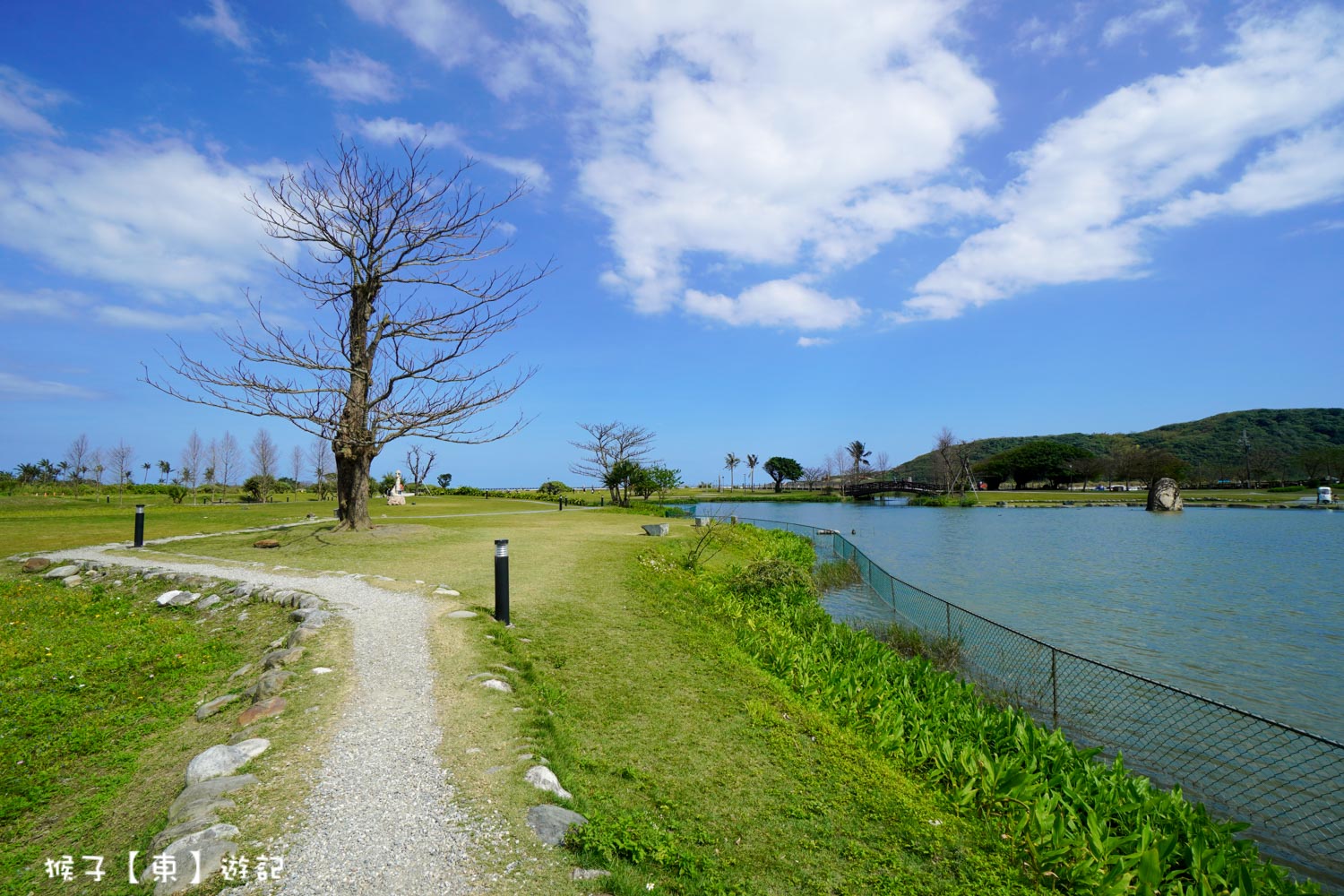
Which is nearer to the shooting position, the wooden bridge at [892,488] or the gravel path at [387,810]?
the gravel path at [387,810]

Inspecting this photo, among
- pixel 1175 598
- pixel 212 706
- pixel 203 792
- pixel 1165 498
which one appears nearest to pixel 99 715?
pixel 212 706

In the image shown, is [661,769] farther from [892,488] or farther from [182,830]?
[892,488]

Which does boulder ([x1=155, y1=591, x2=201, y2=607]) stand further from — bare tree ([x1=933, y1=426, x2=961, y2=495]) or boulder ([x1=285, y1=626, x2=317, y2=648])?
bare tree ([x1=933, y1=426, x2=961, y2=495])

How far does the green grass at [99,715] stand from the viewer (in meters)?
3.77

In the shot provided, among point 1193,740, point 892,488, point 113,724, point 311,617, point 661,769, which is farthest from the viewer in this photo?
point 892,488

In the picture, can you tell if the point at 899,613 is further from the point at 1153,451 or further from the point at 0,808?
the point at 1153,451

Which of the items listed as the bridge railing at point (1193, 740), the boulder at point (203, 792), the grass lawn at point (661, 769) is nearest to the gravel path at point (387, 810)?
the grass lawn at point (661, 769)

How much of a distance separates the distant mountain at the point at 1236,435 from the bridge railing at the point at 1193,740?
102 meters

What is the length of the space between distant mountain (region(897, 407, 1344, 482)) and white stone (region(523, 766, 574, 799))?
109m

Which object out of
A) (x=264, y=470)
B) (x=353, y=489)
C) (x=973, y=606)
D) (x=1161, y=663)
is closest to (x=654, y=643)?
(x=1161, y=663)

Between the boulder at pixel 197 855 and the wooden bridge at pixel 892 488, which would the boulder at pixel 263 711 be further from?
the wooden bridge at pixel 892 488

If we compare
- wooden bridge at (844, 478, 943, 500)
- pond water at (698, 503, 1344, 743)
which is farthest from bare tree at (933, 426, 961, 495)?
pond water at (698, 503, 1344, 743)

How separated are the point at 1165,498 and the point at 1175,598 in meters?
44.3

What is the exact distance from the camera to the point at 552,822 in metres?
3.77
